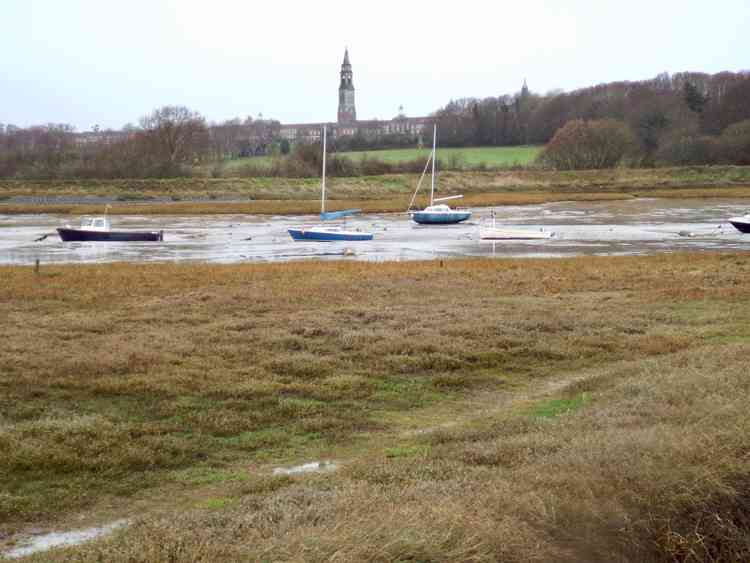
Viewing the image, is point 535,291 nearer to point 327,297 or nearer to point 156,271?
point 327,297

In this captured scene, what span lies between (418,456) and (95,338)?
27.6ft

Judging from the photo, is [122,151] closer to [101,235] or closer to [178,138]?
[178,138]

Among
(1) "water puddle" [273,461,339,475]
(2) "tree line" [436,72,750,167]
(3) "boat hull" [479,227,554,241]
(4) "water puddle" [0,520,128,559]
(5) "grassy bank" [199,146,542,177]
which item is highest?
(2) "tree line" [436,72,750,167]

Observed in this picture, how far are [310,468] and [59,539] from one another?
2.77 metres

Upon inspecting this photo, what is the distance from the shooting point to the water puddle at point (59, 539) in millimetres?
7109

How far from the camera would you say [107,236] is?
4588cm

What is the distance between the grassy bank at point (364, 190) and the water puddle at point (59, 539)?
6435cm

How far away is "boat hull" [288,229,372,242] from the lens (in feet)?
151

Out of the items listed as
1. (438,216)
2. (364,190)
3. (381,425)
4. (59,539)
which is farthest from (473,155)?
(59,539)

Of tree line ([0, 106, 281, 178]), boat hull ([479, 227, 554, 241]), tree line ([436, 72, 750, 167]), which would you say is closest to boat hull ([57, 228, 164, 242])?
boat hull ([479, 227, 554, 241])

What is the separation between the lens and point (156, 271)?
28609 mm

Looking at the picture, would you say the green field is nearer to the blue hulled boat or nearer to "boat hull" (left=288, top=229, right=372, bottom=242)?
the blue hulled boat

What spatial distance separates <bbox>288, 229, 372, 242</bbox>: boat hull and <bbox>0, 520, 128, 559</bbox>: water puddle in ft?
126

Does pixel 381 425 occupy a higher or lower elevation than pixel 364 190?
higher
